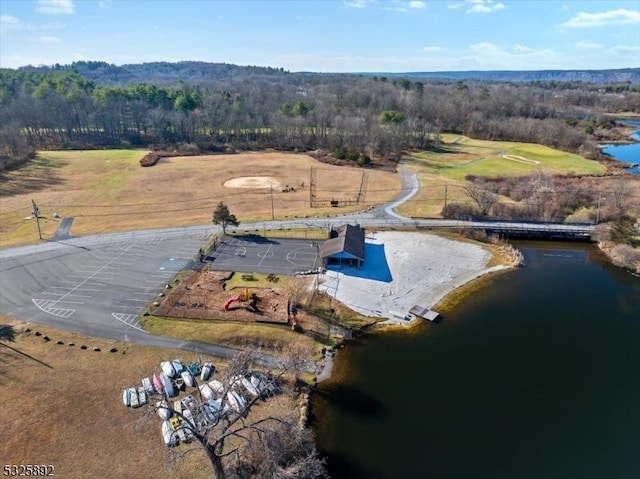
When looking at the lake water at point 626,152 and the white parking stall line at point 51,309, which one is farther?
the lake water at point 626,152

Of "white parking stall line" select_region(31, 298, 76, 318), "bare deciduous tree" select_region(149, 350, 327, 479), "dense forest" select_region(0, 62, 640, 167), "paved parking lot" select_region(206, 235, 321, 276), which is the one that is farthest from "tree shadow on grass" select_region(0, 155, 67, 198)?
"bare deciduous tree" select_region(149, 350, 327, 479)

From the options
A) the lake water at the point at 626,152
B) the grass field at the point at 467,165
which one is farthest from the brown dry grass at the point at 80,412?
the lake water at the point at 626,152

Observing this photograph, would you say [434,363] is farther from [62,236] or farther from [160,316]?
[62,236]

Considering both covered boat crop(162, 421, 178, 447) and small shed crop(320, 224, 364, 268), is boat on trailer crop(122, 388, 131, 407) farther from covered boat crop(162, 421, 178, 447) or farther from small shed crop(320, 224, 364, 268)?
small shed crop(320, 224, 364, 268)

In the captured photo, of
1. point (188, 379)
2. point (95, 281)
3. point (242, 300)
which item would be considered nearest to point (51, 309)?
point (95, 281)

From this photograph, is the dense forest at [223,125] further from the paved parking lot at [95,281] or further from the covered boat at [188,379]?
the covered boat at [188,379]

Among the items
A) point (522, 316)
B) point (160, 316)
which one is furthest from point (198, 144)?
point (522, 316)
